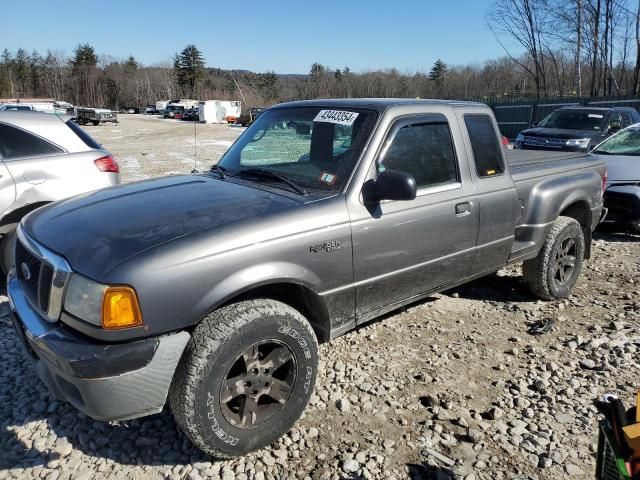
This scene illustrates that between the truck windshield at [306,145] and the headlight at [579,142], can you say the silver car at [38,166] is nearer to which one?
the truck windshield at [306,145]

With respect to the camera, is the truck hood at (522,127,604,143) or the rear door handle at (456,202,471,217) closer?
the rear door handle at (456,202,471,217)

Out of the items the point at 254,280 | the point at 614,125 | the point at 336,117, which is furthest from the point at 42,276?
the point at 614,125

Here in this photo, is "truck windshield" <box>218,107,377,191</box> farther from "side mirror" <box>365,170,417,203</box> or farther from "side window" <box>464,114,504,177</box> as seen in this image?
"side window" <box>464,114,504,177</box>

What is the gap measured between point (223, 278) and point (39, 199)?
329cm

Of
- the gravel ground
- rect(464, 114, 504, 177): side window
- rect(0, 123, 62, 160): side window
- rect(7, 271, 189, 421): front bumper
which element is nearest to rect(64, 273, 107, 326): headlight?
rect(7, 271, 189, 421): front bumper

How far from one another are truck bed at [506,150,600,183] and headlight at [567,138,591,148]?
7949 millimetres

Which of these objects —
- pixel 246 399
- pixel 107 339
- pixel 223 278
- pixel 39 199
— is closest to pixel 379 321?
pixel 246 399

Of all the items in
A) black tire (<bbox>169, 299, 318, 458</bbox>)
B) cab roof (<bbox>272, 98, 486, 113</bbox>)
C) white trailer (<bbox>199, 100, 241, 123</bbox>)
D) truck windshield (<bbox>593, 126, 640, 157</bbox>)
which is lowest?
black tire (<bbox>169, 299, 318, 458</bbox>)

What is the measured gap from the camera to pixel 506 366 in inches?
142

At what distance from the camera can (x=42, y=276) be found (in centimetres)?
246

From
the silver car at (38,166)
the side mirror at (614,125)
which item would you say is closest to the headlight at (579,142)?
the side mirror at (614,125)

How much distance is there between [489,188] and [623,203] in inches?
167

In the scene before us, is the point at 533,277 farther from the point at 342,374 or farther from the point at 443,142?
the point at 342,374

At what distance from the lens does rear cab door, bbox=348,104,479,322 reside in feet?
9.92
